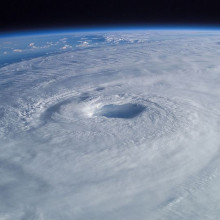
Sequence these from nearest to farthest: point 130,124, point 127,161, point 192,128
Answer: point 127,161 < point 192,128 < point 130,124

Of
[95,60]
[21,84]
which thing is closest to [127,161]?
[21,84]

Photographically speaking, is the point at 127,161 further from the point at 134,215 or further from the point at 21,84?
the point at 21,84

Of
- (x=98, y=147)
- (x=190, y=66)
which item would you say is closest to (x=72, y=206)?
(x=98, y=147)

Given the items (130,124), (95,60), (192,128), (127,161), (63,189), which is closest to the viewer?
(63,189)

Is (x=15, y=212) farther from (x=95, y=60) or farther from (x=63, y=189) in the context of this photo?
(x=95, y=60)

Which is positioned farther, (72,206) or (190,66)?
(190,66)

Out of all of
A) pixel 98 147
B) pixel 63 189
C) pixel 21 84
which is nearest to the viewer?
pixel 63 189
